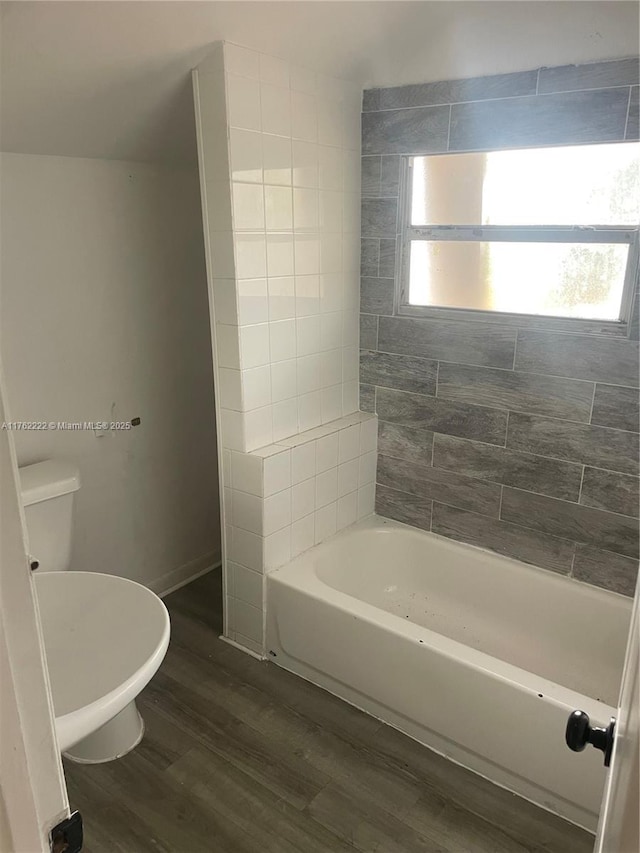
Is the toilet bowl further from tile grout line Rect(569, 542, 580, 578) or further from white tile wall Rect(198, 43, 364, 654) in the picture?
tile grout line Rect(569, 542, 580, 578)

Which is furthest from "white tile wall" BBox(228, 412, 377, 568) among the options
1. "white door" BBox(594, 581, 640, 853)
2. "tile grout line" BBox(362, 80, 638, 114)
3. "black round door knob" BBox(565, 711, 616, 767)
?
"white door" BBox(594, 581, 640, 853)

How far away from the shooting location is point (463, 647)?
80.0 inches

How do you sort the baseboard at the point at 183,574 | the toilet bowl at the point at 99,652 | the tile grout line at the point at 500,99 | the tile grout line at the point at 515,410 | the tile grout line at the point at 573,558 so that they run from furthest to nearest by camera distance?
1. the baseboard at the point at 183,574
2. the tile grout line at the point at 573,558
3. the tile grout line at the point at 515,410
4. the tile grout line at the point at 500,99
5. the toilet bowl at the point at 99,652

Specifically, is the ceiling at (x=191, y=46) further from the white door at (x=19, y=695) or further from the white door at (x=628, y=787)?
the white door at (x=628, y=787)

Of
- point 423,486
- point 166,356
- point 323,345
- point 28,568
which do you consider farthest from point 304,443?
point 28,568

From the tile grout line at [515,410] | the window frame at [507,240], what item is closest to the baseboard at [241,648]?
the tile grout line at [515,410]

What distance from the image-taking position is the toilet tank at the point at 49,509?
7.11ft

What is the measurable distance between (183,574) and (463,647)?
1476mm

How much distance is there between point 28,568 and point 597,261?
202cm

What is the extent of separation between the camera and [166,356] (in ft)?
9.02

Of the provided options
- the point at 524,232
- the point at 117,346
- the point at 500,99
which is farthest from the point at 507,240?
the point at 117,346

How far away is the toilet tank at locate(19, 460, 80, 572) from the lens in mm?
2166

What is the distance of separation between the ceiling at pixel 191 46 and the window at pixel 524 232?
0.30 metres

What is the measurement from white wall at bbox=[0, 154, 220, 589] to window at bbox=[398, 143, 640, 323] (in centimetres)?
96
